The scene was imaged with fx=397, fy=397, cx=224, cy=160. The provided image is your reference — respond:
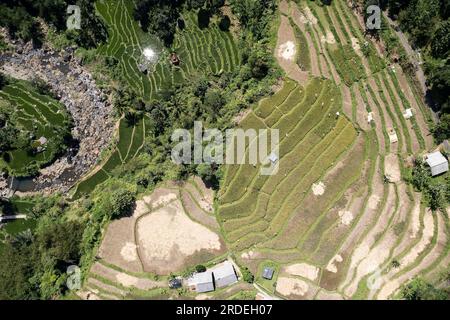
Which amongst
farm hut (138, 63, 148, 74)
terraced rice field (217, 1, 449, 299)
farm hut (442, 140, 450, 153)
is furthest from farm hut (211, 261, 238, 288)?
farm hut (138, 63, 148, 74)

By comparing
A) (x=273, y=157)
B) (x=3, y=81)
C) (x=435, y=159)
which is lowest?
(x=435, y=159)

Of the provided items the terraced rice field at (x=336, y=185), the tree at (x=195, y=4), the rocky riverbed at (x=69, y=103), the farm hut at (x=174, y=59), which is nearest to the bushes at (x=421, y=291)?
the terraced rice field at (x=336, y=185)

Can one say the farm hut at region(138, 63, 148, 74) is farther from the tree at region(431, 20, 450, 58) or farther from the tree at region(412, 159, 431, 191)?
the tree at region(412, 159, 431, 191)

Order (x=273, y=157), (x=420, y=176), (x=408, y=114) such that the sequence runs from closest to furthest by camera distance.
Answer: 1. (x=420, y=176)
2. (x=273, y=157)
3. (x=408, y=114)

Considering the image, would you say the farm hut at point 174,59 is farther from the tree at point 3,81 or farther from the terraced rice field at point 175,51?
the tree at point 3,81

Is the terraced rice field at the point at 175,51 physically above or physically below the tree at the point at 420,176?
above

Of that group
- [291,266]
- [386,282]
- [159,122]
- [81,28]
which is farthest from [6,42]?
[386,282]

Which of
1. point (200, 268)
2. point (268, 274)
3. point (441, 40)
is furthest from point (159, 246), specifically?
point (441, 40)

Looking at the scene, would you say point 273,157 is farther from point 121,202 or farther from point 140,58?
point 140,58
